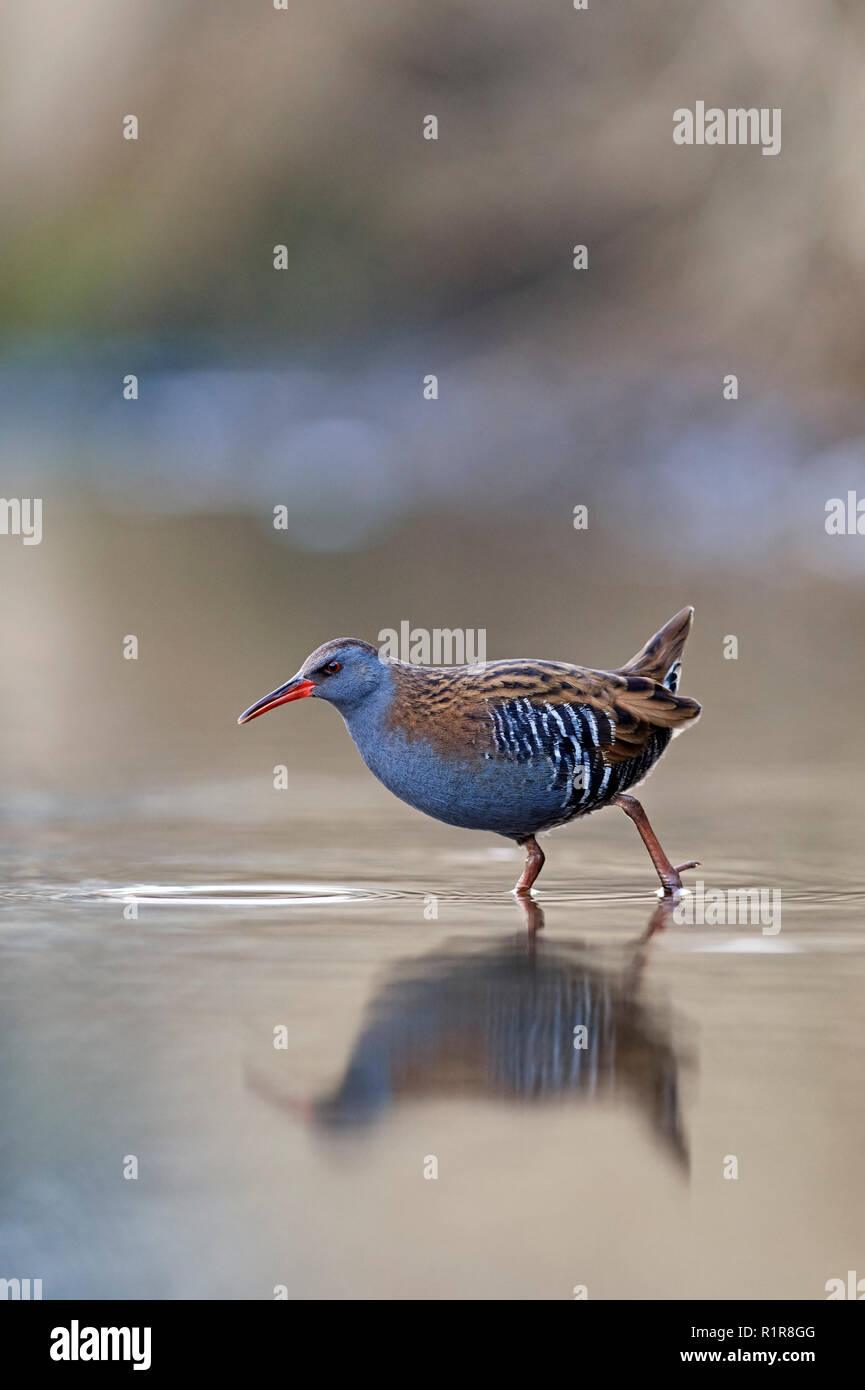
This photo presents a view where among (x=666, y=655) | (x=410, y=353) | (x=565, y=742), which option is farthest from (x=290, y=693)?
(x=410, y=353)

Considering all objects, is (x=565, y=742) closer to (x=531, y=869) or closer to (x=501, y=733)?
(x=501, y=733)

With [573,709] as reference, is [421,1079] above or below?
below

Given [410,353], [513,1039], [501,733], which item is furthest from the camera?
[410,353]

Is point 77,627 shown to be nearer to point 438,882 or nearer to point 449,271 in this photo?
point 438,882

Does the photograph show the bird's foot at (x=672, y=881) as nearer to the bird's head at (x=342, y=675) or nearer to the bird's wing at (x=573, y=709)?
the bird's wing at (x=573, y=709)

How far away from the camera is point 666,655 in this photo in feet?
29.0

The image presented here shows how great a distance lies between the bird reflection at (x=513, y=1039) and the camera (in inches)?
208

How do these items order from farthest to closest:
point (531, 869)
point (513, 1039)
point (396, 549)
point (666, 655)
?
point (396, 549)
point (666, 655)
point (531, 869)
point (513, 1039)

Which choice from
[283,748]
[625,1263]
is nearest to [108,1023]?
[625,1263]

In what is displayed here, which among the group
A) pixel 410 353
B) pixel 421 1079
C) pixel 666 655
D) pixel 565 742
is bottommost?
pixel 421 1079

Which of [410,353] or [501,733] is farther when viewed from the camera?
[410,353]

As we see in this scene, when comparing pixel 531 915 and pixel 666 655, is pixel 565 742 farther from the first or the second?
pixel 666 655

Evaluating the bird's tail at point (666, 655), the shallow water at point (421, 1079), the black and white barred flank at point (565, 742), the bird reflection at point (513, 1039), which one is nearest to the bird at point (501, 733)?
the black and white barred flank at point (565, 742)

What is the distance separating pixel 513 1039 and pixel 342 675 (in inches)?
96.3
